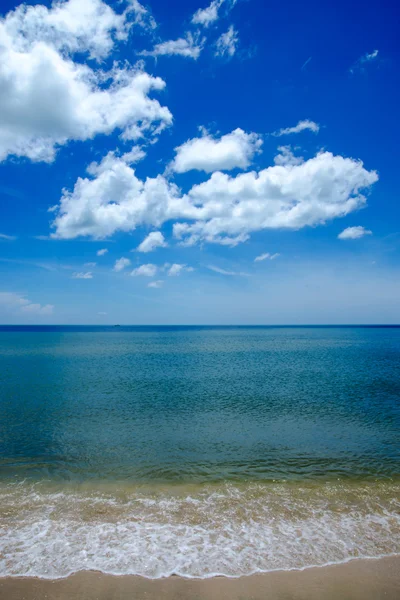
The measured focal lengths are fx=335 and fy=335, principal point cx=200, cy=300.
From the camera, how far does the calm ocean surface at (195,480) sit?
1020cm

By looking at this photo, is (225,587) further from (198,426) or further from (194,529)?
(198,426)

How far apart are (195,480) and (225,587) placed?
7.35 m

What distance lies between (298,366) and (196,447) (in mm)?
40307

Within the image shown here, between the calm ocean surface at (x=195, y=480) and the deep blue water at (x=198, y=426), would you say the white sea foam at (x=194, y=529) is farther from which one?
the deep blue water at (x=198, y=426)

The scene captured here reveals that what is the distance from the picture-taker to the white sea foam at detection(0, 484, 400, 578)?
9.69 meters

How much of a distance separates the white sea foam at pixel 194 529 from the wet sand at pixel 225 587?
35 cm

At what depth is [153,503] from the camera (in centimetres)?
1355

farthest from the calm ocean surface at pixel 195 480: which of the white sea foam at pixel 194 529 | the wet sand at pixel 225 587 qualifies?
the wet sand at pixel 225 587

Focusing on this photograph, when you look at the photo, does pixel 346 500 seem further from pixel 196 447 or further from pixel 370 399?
pixel 370 399

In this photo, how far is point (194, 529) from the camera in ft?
37.7

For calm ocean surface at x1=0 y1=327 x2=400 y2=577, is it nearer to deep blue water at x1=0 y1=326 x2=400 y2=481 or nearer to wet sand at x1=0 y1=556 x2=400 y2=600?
deep blue water at x1=0 y1=326 x2=400 y2=481

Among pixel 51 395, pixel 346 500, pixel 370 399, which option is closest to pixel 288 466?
pixel 346 500

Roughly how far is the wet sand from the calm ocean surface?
0.42 meters

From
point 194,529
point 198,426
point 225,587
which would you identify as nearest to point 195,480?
point 194,529
